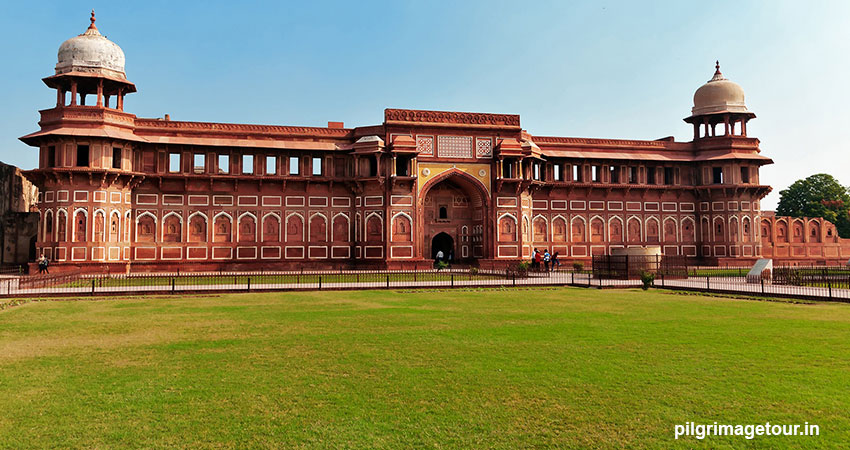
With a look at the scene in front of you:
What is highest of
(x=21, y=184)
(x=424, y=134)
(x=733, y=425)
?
(x=424, y=134)

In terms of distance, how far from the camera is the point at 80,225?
2689 centimetres

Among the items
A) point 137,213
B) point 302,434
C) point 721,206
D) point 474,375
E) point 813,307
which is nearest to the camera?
point 302,434

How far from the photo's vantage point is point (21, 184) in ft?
106

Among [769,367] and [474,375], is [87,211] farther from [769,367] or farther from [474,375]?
[769,367]

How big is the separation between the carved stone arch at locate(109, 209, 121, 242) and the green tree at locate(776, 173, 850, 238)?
179 feet

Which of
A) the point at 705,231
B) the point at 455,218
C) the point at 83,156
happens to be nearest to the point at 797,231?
the point at 705,231

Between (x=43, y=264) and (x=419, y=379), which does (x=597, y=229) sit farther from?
(x=419, y=379)

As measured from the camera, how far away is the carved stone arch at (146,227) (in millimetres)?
29188

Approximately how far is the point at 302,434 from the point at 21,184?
120 feet

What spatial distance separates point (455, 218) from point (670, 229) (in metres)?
14.7

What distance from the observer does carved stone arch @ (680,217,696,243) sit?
36.3 m

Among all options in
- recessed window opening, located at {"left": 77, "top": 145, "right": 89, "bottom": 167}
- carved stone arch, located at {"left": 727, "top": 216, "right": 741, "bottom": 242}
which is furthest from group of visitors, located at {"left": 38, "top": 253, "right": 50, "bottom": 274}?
carved stone arch, located at {"left": 727, "top": 216, "right": 741, "bottom": 242}

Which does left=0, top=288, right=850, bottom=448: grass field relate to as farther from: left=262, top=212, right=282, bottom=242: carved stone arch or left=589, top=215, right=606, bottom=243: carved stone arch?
left=589, top=215, right=606, bottom=243: carved stone arch

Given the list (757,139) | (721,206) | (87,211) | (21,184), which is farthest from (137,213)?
(757,139)
